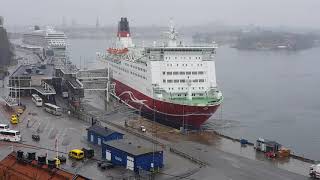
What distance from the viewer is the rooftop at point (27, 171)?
1365cm

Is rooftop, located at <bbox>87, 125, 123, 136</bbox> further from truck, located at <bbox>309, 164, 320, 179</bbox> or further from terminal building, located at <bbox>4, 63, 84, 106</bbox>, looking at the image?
terminal building, located at <bbox>4, 63, 84, 106</bbox>

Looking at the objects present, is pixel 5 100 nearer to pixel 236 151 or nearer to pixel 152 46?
pixel 152 46

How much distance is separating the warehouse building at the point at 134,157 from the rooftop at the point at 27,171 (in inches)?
60.2

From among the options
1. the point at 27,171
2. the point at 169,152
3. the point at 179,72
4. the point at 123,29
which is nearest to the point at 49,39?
the point at 123,29

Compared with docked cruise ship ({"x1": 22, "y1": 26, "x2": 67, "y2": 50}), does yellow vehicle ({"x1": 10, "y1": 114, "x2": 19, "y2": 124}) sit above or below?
below

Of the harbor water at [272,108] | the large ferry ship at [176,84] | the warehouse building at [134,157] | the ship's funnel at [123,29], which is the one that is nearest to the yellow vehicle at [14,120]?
the warehouse building at [134,157]

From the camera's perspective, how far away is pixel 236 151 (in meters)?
18.2

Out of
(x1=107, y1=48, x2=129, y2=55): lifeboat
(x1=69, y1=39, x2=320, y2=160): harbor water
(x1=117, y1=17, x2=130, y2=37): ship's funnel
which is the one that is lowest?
(x1=69, y1=39, x2=320, y2=160): harbor water

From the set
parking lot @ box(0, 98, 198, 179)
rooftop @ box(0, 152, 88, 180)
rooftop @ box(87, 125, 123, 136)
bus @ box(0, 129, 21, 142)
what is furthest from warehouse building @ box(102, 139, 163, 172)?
bus @ box(0, 129, 21, 142)

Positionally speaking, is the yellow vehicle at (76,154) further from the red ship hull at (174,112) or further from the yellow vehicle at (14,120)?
the red ship hull at (174,112)

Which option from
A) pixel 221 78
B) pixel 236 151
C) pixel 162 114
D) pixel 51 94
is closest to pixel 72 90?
pixel 51 94

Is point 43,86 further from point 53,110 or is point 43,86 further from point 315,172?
point 315,172

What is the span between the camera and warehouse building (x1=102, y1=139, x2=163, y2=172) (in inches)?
552

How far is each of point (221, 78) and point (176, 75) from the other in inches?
1101
